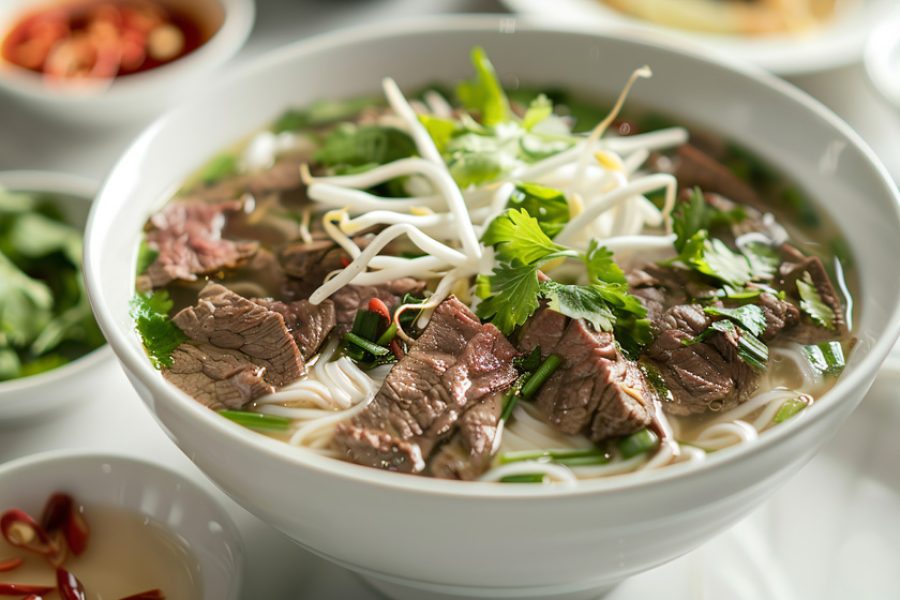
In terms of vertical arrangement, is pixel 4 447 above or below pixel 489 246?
below

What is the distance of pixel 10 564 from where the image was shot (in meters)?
Result: 2.11

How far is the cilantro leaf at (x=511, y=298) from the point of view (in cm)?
202

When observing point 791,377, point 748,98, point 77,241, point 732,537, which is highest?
point 748,98

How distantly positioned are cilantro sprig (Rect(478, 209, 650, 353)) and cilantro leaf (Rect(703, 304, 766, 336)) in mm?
159

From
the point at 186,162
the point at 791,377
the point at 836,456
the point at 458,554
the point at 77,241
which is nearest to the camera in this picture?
the point at 458,554

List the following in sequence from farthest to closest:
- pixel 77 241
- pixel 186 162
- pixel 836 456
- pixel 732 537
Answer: pixel 77 241 → pixel 186 162 → pixel 836 456 → pixel 732 537

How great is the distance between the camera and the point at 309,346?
212cm

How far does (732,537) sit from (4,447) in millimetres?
1911

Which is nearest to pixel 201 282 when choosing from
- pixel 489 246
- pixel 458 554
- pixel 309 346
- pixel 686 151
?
pixel 309 346

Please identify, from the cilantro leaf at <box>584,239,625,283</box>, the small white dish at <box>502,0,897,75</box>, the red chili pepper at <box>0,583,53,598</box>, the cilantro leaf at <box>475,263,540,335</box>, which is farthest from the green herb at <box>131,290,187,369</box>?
the small white dish at <box>502,0,897,75</box>

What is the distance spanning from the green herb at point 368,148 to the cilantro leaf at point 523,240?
22.1 inches

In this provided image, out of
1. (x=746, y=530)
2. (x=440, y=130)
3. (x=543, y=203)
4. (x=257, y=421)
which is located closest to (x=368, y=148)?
(x=440, y=130)

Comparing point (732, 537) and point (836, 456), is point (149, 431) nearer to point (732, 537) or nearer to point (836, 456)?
point (732, 537)

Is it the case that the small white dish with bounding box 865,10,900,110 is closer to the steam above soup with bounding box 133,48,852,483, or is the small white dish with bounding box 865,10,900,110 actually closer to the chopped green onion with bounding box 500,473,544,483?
the steam above soup with bounding box 133,48,852,483
